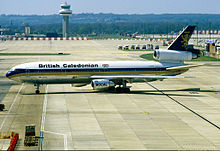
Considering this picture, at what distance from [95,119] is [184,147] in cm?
1199

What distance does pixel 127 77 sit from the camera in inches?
2158

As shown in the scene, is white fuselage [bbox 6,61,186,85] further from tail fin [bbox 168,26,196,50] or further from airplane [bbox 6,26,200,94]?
tail fin [bbox 168,26,196,50]

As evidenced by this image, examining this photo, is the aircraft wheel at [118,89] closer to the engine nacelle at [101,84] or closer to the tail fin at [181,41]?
the engine nacelle at [101,84]

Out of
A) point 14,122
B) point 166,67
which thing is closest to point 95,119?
point 14,122

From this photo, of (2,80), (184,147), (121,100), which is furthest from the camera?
(2,80)

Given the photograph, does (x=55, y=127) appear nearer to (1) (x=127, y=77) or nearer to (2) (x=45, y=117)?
(2) (x=45, y=117)

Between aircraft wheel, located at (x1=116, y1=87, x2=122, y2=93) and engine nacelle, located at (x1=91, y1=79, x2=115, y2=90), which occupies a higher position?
engine nacelle, located at (x1=91, y1=79, x2=115, y2=90)

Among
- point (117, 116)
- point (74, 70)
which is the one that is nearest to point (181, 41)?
point (74, 70)

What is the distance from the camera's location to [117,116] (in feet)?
137

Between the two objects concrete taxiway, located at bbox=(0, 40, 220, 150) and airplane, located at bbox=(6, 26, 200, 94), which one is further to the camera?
airplane, located at bbox=(6, 26, 200, 94)

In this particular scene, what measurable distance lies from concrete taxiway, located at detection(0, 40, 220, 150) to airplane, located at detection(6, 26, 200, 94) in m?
1.98

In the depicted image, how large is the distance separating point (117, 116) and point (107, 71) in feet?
49.2

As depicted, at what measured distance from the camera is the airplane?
53.5 meters

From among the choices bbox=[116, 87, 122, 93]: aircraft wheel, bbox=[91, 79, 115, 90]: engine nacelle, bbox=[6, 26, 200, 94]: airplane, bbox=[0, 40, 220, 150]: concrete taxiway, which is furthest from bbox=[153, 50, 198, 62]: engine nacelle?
bbox=[91, 79, 115, 90]: engine nacelle
